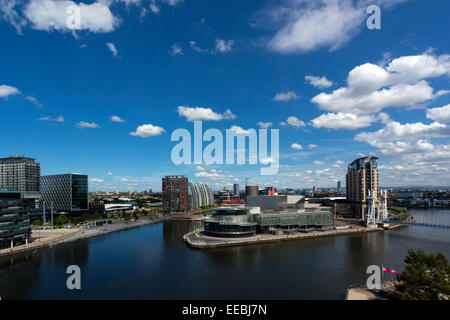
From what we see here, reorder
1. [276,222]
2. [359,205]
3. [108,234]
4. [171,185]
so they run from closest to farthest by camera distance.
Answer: [276,222] < [108,234] < [359,205] < [171,185]

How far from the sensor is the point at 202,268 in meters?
29.9

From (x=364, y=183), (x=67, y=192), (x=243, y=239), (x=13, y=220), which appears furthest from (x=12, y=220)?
(x=364, y=183)

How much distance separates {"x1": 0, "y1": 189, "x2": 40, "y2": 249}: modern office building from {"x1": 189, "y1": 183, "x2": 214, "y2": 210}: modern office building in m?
69.6

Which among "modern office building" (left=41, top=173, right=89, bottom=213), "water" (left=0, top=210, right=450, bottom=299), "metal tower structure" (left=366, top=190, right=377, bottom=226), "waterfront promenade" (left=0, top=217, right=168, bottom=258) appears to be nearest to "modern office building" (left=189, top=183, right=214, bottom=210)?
"modern office building" (left=41, top=173, right=89, bottom=213)

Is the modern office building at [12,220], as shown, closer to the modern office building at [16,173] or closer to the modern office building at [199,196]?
the modern office building at [16,173]

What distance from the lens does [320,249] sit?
128 ft

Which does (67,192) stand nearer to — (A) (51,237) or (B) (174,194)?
(A) (51,237)

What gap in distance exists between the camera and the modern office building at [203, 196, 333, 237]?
47.2 metres

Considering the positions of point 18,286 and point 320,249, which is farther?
point 320,249

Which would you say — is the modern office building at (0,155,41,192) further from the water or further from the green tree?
the green tree

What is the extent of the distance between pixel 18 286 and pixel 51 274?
3.66 m

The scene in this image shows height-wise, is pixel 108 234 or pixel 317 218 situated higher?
pixel 317 218
